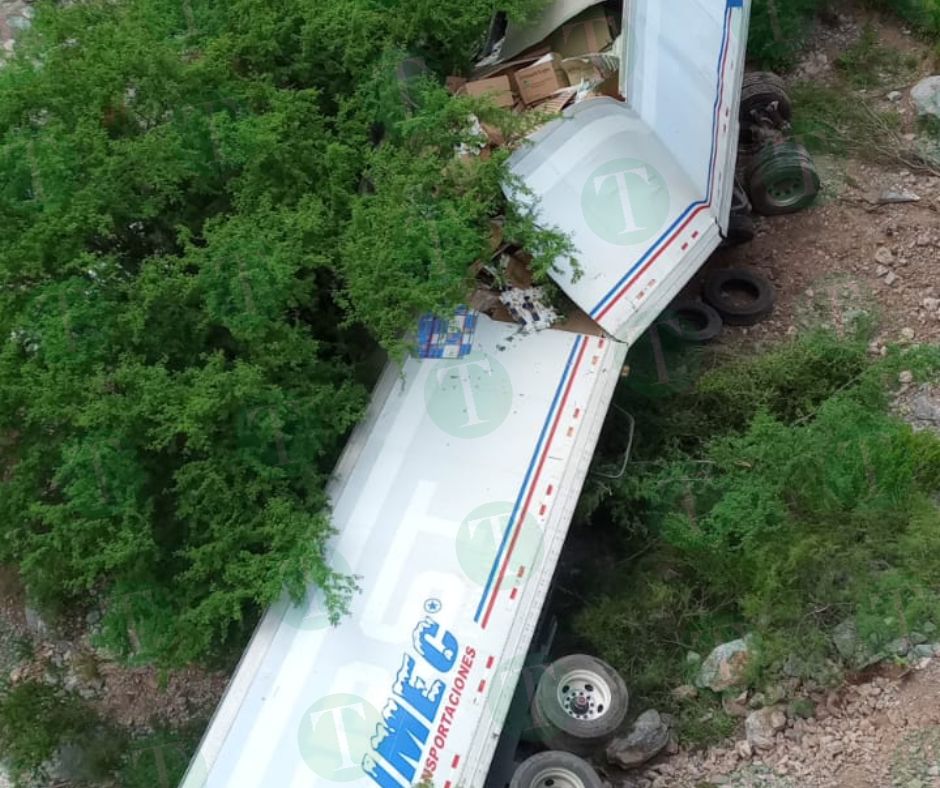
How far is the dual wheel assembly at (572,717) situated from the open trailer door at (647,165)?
244 cm

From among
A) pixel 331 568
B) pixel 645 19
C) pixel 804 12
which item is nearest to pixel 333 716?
pixel 331 568

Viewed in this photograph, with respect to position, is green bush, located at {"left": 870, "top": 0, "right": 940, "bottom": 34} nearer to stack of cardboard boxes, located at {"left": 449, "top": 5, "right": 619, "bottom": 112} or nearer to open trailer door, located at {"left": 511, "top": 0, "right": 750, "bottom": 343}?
open trailer door, located at {"left": 511, "top": 0, "right": 750, "bottom": 343}

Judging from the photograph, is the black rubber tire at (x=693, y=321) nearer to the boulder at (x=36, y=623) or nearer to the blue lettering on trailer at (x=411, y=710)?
the blue lettering on trailer at (x=411, y=710)

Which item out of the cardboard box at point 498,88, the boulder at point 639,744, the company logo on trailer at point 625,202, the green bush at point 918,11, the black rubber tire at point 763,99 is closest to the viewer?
the boulder at point 639,744

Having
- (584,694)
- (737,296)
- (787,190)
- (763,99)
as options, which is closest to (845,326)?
(737,296)

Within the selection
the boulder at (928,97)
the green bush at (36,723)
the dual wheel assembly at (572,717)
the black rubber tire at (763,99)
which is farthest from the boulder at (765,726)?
the boulder at (928,97)

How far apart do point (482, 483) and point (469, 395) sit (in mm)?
710

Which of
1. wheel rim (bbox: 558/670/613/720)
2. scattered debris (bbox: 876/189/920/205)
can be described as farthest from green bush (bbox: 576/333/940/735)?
scattered debris (bbox: 876/189/920/205)

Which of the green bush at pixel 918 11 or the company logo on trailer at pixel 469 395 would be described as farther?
the green bush at pixel 918 11

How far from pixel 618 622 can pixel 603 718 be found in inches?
31.3

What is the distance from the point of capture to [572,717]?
212 inches

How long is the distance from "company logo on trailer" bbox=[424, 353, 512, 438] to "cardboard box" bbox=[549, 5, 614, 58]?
347 cm

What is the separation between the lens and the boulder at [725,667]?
5539 millimetres

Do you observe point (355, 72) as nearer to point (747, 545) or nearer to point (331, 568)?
point (331, 568)
